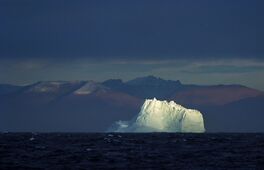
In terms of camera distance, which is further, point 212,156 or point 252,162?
point 212,156

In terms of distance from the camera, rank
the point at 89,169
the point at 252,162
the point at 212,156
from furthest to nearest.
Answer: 1. the point at 212,156
2. the point at 252,162
3. the point at 89,169

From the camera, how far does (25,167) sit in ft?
179

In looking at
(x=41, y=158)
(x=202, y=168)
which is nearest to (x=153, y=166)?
(x=202, y=168)

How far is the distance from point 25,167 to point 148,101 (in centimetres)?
9603

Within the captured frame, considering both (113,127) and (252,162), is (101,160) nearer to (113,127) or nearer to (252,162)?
(252,162)

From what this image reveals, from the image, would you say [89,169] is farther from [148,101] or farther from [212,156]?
[148,101]

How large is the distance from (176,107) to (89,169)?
103 m

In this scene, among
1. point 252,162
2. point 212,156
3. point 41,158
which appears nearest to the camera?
point 252,162

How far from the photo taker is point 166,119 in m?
156

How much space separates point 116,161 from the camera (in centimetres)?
6228

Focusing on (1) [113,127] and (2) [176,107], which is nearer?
(2) [176,107]

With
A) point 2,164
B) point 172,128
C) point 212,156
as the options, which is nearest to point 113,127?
point 172,128

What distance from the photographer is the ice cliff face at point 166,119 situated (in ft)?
500

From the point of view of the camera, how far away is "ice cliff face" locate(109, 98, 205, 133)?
15250 cm
